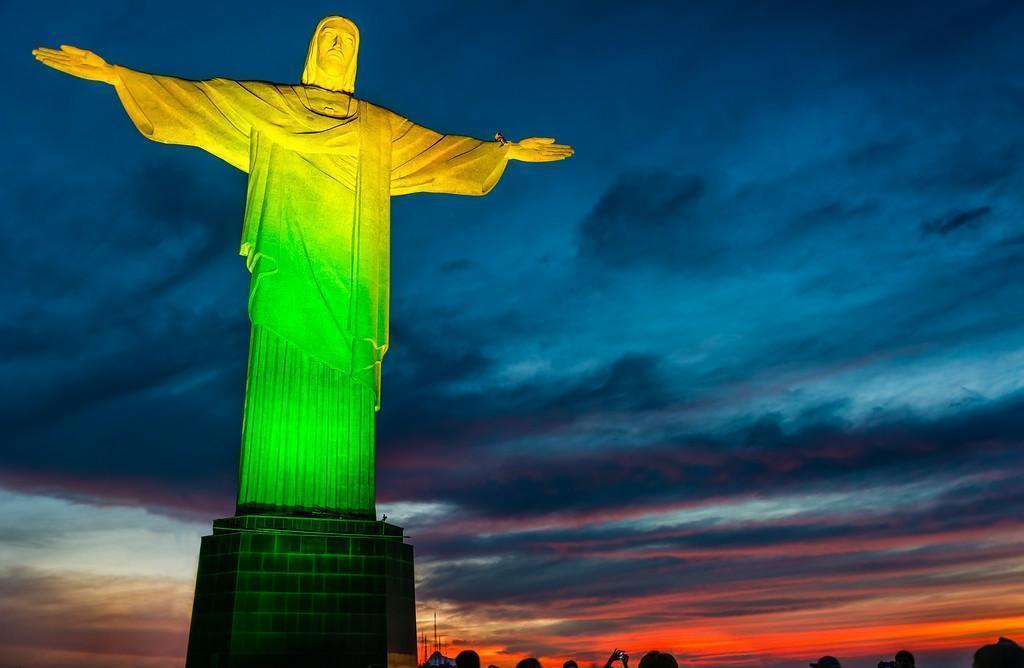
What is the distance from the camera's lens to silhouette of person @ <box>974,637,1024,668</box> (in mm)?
3863

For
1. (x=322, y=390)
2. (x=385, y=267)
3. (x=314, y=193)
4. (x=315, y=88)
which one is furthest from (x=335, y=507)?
(x=315, y=88)

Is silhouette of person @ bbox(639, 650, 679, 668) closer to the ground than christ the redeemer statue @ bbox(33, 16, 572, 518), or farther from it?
closer to the ground

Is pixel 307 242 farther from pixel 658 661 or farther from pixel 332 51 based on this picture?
pixel 658 661

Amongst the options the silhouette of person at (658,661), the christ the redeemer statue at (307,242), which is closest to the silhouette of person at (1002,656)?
the silhouette of person at (658,661)

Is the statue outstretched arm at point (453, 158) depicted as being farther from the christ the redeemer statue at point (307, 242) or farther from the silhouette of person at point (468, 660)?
the silhouette of person at point (468, 660)

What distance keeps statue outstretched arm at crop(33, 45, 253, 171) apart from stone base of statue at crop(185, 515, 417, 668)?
21.0 ft

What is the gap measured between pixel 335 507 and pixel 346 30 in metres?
8.64

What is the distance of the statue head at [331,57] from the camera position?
15.4 meters

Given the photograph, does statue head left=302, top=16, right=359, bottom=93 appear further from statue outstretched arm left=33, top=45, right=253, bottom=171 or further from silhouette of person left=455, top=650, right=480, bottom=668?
silhouette of person left=455, top=650, right=480, bottom=668

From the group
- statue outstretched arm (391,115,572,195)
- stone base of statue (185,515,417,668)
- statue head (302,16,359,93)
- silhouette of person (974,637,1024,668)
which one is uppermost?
statue head (302,16,359,93)

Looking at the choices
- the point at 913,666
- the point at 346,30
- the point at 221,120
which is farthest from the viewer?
the point at 346,30

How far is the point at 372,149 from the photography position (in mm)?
15188

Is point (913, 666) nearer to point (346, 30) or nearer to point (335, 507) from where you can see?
point (335, 507)

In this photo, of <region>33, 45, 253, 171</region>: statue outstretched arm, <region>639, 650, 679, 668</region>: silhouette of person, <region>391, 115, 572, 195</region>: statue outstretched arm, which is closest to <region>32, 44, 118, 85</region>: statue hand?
<region>33, 45, 253, 171</region>: statue outstretched arm
